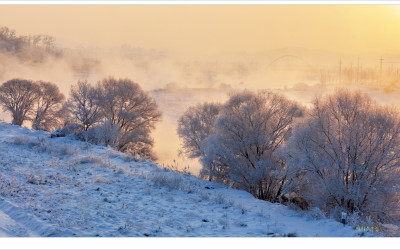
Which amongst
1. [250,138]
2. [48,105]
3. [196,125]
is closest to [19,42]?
[250,138]

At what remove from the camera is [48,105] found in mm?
36531

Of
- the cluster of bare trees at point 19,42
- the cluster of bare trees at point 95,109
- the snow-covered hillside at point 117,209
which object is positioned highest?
the cluster of bare trees at point 19,42

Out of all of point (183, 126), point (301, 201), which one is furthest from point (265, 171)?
point (183, 126)

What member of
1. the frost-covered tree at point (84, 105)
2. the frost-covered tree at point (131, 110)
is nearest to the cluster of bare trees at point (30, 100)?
the frost-covered tree at point (131, 110)

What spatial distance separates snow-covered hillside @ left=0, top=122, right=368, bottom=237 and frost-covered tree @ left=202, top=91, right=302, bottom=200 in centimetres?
741

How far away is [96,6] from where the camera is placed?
10.8 metres

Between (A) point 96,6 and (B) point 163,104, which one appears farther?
(B) point 163,104

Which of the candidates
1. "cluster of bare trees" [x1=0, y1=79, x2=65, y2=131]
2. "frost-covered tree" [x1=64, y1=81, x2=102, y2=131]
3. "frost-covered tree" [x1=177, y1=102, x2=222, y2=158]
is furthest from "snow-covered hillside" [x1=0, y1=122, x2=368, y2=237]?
"cluster of bare trees" [x1=0, y1=79, x2=65, y2=131]

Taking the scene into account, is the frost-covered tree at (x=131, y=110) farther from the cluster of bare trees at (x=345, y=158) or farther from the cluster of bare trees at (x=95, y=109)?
the cluster of bare trees at (x=345, y=158)

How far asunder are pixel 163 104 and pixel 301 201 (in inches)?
1087

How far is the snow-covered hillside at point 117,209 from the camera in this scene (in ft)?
20.0

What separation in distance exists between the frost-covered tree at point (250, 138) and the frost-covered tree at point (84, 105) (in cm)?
1176

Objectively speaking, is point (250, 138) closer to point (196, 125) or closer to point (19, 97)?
point (196, 125)

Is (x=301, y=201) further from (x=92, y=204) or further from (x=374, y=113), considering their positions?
(x=92, y=204)
